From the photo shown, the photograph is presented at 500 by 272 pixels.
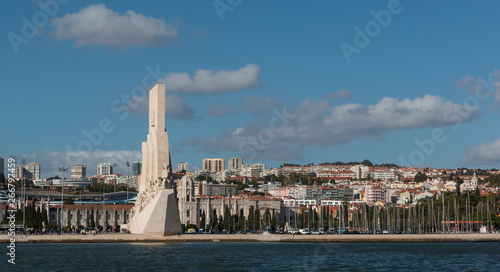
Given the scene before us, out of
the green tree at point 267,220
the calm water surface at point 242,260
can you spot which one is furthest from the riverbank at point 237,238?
the green tree at point 267,220

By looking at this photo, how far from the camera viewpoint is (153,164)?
58.4 metres

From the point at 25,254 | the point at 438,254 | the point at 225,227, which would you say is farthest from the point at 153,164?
the point at 225,227

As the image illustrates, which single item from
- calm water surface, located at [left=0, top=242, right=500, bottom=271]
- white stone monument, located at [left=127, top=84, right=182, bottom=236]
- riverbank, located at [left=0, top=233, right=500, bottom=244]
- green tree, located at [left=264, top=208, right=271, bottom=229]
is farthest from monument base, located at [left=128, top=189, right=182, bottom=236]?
green tree, located at [left=264, top=208, right=271, bottom=229]

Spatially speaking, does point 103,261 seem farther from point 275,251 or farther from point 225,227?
point 225,227

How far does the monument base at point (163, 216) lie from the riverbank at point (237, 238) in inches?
23.2

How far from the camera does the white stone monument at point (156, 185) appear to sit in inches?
2108

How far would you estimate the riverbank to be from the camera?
56.5 metres

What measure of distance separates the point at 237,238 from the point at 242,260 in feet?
79.2

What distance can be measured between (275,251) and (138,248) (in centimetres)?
913

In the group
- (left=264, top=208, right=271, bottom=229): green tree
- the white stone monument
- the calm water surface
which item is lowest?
the calm water surface

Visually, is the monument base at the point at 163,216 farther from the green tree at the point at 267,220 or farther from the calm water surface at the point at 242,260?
the green tree at the point at 267,220

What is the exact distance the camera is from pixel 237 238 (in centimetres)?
6531

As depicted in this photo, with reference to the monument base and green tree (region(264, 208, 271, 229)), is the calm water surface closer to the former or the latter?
the monument base

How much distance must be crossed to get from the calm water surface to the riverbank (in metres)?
4.98
